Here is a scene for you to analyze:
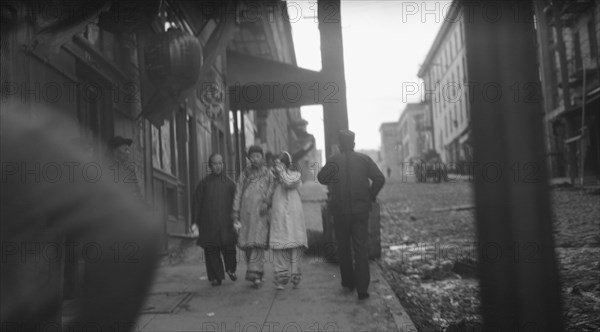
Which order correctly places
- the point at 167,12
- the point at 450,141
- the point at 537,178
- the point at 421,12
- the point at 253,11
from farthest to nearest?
the point at 450,141 → the point at 253,11 → the point at 167,12 → the point at 421,12 → the point at 537,178

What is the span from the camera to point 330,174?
6191 millimetres

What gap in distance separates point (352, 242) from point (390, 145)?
101m

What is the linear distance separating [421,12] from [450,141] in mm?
47719

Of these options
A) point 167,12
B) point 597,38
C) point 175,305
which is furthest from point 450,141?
point 175,305

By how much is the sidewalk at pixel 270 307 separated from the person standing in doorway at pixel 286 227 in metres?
0.21

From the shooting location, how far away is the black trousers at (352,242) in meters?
5.85

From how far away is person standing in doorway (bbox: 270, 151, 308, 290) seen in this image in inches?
252

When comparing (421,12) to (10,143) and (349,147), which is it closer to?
(349,147)

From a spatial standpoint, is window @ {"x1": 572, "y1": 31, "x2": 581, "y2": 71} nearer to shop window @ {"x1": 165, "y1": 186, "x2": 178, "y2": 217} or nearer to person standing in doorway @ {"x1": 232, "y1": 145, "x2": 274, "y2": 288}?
shop window @ {"x1": 165, "y1": 186, "x2": 178, "y2": 217}

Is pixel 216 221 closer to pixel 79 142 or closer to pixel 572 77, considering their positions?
pixel 79 142

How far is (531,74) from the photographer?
103cm

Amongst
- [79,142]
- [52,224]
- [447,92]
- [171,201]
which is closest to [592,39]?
[171,201]

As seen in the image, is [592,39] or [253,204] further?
[592,39]

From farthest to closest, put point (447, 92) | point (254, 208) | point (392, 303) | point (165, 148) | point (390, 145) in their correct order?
point (390, 145) → point (447, 92) → point (165, 148) → point (254, 208) → point (392, 303)
